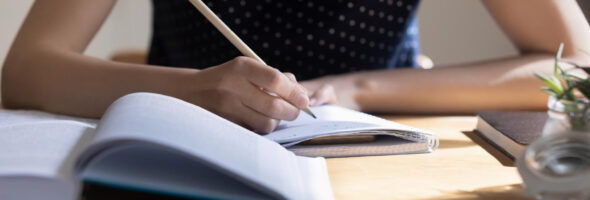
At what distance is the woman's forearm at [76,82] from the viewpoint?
85 cm

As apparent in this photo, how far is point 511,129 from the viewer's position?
721 mm

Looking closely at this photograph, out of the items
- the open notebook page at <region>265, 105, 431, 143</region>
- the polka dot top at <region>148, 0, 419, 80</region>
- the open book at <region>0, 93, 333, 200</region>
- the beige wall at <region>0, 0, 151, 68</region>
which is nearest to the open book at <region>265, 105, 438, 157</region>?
the open notebook page at <region>265, 105, 431, 143</region>

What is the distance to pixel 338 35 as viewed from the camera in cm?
132

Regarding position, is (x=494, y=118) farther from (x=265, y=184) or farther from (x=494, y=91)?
(x=265, y=184)

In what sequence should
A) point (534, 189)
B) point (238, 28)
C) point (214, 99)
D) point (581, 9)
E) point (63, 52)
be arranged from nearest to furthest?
1. point (534, 189)
2. point (214, 99)
3. point (63, 52)
4. point (581, 9)
5. point (238, 28)

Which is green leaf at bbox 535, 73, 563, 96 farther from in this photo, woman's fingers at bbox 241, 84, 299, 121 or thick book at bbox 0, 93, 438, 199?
woman's fingers at bbox 241, 84, 299, 121

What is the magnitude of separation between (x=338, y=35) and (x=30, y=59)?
2.01 ft

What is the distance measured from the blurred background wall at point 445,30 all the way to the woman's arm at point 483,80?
165 centimetres

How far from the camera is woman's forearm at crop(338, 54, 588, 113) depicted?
1.01 m

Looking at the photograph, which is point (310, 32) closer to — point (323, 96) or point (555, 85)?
point (323, 96)

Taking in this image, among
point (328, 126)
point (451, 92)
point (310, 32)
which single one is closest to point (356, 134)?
point (328, 126)

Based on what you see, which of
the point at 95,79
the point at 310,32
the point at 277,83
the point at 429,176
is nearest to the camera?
the point at 429,176

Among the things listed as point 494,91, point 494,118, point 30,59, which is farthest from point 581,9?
point 30,59

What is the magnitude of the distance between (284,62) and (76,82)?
52 centimetres
